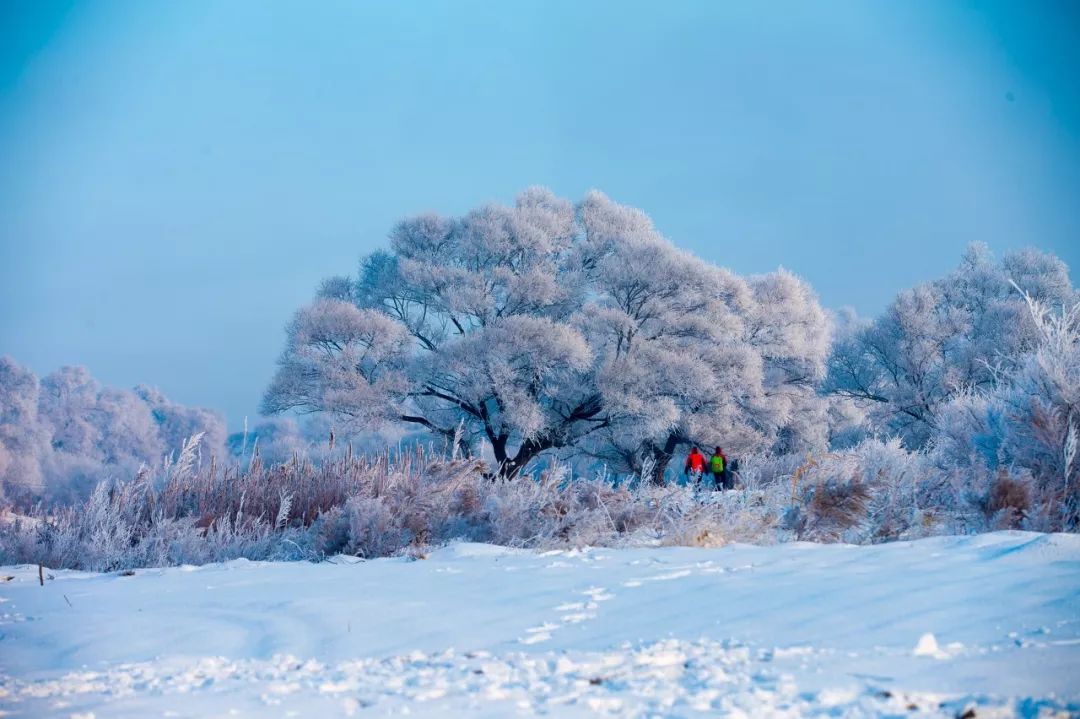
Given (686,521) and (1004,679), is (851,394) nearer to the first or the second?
(686,521)

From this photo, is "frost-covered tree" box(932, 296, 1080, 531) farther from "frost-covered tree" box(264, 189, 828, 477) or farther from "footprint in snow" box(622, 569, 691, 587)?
"frost-covered tree" box(264, 189, 828, 477)

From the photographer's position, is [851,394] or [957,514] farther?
[851,394]

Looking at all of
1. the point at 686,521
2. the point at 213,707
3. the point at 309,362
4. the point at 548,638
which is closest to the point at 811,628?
the point at 548,638

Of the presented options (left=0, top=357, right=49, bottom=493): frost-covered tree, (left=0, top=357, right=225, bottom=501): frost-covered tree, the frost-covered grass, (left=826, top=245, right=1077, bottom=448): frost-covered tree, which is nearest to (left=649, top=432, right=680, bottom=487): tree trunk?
(left=826, top=245, right=1077, bottom=448): frost-covered tree

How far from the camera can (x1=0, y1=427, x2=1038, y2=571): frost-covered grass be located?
5906 millimetres

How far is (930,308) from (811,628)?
2826 centimetres

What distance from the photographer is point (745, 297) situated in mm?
24844

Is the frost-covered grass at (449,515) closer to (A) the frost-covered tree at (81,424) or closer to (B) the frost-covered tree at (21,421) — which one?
(A) the frost-covered tree at (81,424)

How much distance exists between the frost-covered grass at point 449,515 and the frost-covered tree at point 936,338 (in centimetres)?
2137

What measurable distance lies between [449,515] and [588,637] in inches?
144

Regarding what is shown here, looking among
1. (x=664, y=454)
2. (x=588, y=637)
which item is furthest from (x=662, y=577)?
(x=664, y=454)

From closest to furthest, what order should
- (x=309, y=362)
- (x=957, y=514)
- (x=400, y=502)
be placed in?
1. (x=957, y=514)
2. (x=400, y=502)
3. (x=309, y=362)

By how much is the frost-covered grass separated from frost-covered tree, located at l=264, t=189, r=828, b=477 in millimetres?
14261

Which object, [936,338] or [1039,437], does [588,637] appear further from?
[936,338]
